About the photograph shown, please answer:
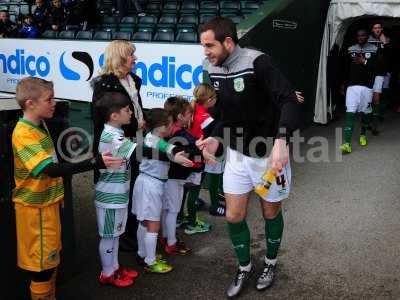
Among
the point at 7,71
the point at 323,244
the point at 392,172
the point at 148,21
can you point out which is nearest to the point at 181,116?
the point at 323,244

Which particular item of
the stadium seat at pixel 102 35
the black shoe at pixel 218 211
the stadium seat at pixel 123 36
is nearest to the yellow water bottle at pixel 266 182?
the black shoe at pixel 218 211

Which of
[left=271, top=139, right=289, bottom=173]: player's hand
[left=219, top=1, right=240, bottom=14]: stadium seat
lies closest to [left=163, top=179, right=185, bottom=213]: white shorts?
[left=271, top=139, right=289, bottom=173]: player's hand

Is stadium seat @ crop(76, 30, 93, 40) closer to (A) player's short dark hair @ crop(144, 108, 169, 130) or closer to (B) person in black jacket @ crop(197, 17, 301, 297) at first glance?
(A) player's short dark hair @ crop(144, 108, 169, 130)

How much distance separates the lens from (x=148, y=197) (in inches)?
137

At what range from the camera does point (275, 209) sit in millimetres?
3258

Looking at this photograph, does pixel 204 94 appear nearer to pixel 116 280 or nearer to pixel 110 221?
pixel 110 221

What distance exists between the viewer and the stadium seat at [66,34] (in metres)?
10.6

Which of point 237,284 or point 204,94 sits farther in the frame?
point 204,94

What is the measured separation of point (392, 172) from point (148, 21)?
6780mm

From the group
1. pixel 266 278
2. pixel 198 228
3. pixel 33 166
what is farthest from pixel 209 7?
pixel 33 166

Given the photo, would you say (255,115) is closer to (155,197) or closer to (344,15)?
(155,197)

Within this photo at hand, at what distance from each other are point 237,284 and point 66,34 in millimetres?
8961

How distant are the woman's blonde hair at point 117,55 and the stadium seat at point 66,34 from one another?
24.8 ft

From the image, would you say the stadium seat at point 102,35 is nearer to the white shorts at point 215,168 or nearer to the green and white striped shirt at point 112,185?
the white shorts at point 215,168
